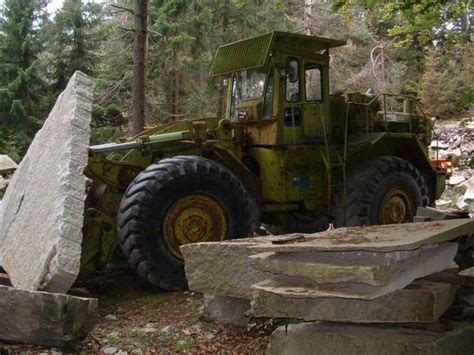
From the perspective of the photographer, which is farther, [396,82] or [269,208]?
[396,82]

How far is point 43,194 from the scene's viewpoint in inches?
203

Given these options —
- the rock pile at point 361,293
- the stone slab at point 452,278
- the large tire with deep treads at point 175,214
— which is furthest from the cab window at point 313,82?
the stone slab at point 452,278

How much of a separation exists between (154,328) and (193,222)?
1.38m

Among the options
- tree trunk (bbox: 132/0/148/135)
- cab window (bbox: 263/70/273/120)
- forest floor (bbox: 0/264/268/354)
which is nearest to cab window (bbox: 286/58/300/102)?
cab window (bbox: 263/70/273/120)

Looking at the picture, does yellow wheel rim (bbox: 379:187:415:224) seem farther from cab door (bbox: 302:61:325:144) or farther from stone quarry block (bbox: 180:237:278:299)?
stone quarry block (bbox: 180:237:278:299)

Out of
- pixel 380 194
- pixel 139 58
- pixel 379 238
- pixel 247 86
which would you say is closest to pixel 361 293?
pixel 379 238

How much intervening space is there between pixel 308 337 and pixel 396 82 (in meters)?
22.0

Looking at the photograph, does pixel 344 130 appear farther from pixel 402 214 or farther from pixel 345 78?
pixel 345 78

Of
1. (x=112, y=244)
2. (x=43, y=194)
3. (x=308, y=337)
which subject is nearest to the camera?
(x=308, y=337)

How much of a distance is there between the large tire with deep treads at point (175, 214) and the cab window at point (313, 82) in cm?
220

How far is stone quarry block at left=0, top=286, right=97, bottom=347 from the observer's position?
12.7ft

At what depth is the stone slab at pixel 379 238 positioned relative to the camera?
11.0 ft

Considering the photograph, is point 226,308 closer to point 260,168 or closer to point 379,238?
point 379,238

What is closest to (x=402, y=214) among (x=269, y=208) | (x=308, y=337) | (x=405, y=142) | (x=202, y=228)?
(x=405, y=142)
